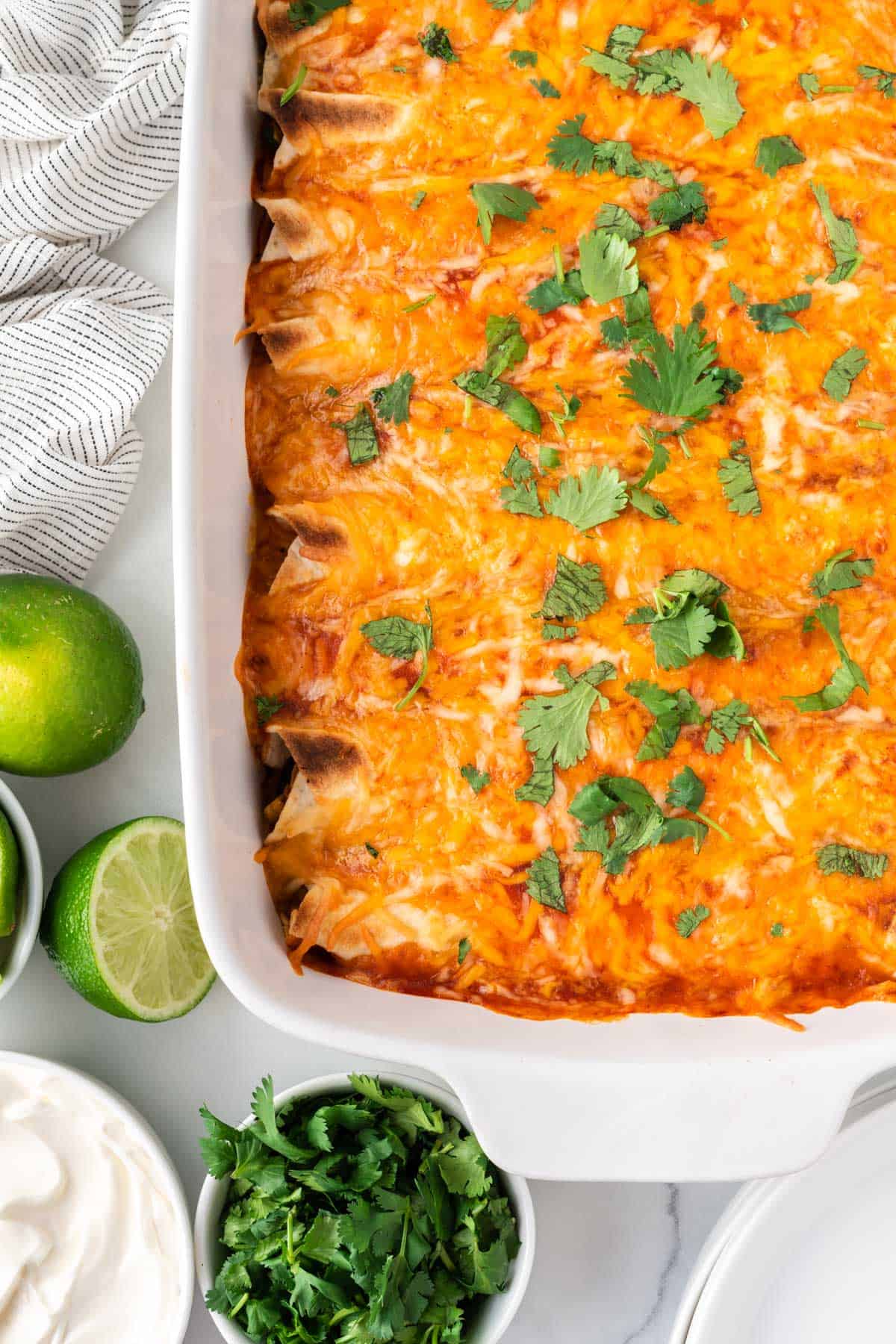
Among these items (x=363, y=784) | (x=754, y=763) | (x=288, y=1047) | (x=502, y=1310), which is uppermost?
(x=363, y=784)

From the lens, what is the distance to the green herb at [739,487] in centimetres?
181

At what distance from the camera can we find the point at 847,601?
6.07 feet

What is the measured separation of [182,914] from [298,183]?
1229 mm

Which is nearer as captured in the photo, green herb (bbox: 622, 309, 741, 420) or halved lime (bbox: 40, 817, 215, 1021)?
green herb (bbox: 622, 309, 741, 420)

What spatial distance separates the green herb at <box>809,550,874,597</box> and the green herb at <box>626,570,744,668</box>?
0.15m

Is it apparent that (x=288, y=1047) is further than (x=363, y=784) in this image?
Yes

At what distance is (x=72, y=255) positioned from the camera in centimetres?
228

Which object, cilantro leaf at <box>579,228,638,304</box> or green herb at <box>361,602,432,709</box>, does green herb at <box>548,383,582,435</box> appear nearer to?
cilantro leaf at <box>579,228,638,304</box>

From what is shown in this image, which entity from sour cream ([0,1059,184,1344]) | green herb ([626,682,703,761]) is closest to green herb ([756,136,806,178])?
green herb ([626,682,703,761])

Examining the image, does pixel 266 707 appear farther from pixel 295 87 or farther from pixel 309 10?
pixel 309 10

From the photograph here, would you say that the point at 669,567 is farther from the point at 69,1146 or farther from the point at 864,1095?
the point at 69,1146

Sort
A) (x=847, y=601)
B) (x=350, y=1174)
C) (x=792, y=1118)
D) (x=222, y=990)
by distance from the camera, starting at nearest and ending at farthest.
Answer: (x=792, y=1118) < (x=847, y=601) < (x=350, y=1174) < (x=222, y=990)

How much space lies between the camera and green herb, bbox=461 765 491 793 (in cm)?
177

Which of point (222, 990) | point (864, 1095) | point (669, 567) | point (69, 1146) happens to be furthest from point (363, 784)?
point (864, 1095)
